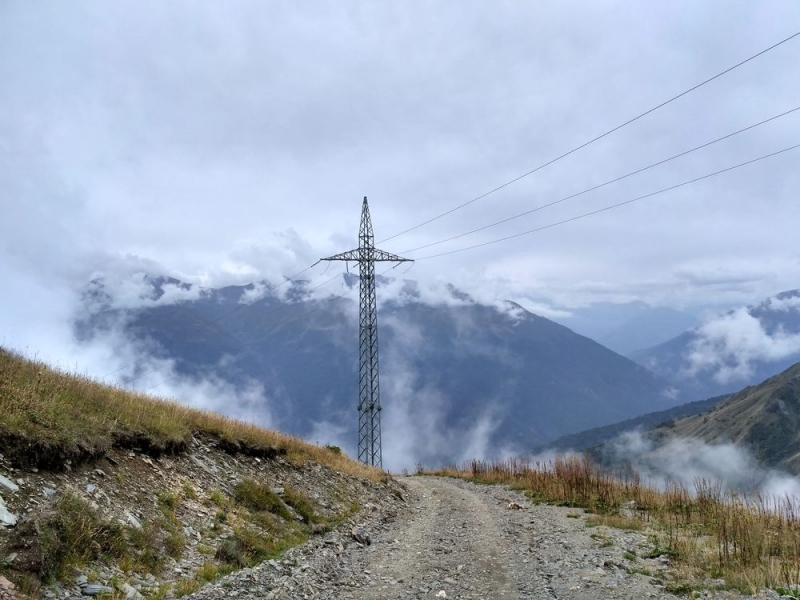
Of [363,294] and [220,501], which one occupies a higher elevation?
[363,294]

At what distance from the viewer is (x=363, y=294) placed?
1777 inches

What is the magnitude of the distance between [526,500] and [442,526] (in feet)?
24.0

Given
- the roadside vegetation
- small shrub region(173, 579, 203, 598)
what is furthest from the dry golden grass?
the roadside vegetation

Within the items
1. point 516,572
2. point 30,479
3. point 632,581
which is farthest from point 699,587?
point 30,479

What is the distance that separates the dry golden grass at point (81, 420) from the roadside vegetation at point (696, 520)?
44.4ft

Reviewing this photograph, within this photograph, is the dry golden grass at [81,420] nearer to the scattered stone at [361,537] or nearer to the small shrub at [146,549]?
the small shrub at [146,549]

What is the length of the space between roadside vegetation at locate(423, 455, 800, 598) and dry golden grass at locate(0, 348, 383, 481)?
13.5m

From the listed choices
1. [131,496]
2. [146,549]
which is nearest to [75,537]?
[146,549]

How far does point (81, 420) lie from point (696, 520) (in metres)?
19.5

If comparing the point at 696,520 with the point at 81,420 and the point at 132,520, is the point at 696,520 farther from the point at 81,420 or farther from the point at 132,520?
the point at 81,420

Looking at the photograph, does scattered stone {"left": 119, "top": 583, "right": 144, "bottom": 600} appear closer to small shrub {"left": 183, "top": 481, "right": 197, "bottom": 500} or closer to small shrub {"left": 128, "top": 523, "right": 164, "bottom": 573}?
small shrub {"left": 128, "top": 523, "right": 164, "bottom": 573}

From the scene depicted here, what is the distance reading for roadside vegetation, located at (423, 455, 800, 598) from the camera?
1097 cm

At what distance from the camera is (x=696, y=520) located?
1703 centimetres

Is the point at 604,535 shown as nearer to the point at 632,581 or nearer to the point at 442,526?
the point at 632,581
